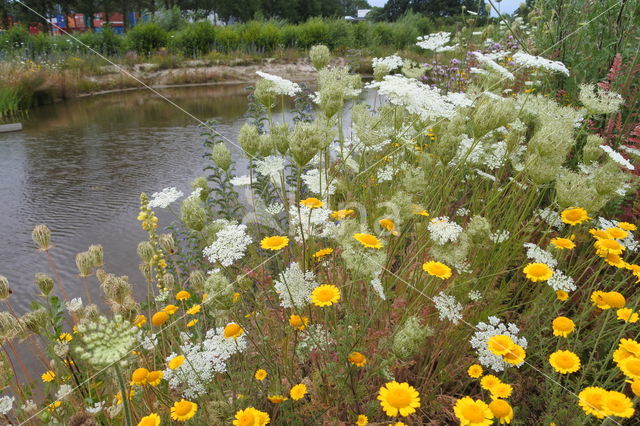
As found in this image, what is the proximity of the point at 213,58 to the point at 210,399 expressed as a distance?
13686 millimetres

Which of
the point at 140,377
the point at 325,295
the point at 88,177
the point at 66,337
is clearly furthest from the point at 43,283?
the point at 88,177

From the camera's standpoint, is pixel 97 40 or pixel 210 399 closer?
pixel 210 399

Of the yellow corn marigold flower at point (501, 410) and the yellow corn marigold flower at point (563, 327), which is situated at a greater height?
the yellow corn marigold flower at point (563, 327)

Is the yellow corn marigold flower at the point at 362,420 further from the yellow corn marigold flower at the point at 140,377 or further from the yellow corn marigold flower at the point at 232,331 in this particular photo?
the yellow corn marigold flower at the point at 140,377

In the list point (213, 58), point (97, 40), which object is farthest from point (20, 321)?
point (97, 40)

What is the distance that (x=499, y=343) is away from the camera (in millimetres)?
1229

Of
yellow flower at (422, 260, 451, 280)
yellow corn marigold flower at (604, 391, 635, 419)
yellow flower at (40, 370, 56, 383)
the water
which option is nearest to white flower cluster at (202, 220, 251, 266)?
yellow flower at (422, 260, 451, 280)

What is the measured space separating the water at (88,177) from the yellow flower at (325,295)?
1901 millimetres

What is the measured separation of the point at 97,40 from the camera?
13.5 meters

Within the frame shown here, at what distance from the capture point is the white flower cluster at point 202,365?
129 centimetres

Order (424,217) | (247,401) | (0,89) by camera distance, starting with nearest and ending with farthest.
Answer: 1. (247,401)
2. (424,217)
3. (0,89)

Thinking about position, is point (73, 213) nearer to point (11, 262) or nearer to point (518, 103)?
point (11, 262)

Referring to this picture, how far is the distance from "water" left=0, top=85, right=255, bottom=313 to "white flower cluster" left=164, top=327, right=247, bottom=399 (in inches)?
60.0

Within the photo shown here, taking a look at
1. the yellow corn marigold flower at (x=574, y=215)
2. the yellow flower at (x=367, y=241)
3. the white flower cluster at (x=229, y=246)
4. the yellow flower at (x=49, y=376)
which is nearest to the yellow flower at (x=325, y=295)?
the yellow flower at (x=367, y=241)
